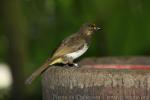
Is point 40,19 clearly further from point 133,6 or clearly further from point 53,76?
point 53,76

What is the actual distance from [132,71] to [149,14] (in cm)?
389

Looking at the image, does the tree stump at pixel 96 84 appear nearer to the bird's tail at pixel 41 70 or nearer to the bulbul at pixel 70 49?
the bird's tail at pixel 41 70

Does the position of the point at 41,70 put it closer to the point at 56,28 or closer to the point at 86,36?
the point at 86,36

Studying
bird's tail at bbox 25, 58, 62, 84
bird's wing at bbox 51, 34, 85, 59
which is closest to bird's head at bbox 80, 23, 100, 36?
bird's wing at bbox 51, 34, 85, 59

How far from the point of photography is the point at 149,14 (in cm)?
868

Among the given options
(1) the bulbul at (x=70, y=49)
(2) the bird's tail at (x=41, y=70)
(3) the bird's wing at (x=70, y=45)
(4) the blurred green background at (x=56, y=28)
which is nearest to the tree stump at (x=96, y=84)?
(2) the bird's tail at (x=41, y=70)

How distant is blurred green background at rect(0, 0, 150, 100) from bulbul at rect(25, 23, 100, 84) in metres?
1.31

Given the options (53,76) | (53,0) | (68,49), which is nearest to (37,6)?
(53,0)

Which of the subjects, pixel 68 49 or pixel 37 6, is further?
pixel 37 6

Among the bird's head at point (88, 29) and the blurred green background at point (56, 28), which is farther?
the blurred green background at point (56, 28)

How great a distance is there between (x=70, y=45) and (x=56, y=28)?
7.76ft

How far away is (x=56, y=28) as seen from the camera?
918 cm

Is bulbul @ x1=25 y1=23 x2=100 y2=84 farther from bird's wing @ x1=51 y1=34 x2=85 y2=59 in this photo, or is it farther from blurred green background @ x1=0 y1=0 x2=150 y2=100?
blurred green background @ x1=0 y1=0 x2=150 y2=100

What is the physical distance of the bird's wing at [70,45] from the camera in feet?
22.0
